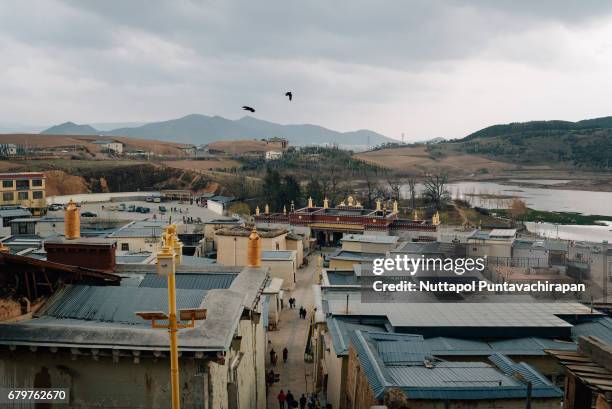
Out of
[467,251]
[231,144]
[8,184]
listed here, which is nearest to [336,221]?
[467,251]

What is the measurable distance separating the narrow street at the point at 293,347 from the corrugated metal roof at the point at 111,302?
6937 mm

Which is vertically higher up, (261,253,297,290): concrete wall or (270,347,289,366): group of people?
(261,253,297,290): concrete wall

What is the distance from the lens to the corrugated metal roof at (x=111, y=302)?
10945 mm

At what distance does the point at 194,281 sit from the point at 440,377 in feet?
20.6

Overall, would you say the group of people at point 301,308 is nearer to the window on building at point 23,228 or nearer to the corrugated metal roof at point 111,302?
the corrugated metal roof at point 111,302

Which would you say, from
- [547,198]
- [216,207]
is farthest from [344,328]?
[547,198]

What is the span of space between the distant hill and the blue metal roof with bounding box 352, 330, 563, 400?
14528 cm

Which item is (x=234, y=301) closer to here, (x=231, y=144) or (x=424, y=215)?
(x=424, y=215)

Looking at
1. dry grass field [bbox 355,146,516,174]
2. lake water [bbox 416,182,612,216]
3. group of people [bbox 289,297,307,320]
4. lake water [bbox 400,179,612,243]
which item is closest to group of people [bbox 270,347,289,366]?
group of people [bbox 289,297,307,320]

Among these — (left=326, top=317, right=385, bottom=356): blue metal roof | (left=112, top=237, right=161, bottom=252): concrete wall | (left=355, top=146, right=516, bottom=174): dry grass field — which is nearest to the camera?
(left=326, top=317, right=385, bottom=356): blue metal roof

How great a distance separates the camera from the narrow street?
1872 cm

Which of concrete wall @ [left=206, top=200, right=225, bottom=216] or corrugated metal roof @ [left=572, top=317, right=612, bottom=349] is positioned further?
concrete wall @ [left=206, top=200, right=225, bottom=216]

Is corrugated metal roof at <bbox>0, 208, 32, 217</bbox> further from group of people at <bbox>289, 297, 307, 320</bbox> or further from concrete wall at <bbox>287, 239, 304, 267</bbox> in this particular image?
group of people at <bbox>289, 297, 307, 320</bbox>

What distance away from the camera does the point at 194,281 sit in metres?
13.5
